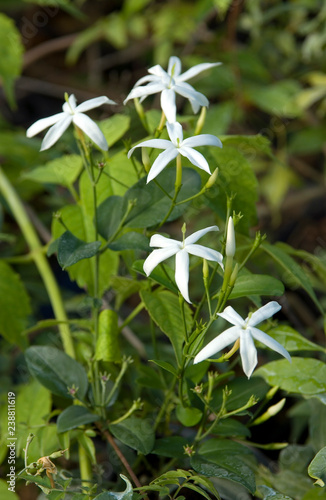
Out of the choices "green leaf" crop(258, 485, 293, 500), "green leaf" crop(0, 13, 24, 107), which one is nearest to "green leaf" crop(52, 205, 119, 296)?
"green leaf" crop(258, 485, 293, 500)

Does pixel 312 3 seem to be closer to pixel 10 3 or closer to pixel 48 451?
pixel 10 3

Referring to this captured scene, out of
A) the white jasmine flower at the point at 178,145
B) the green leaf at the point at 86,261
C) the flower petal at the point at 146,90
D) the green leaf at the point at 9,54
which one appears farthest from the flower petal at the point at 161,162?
the green leaf at the point at 9,54

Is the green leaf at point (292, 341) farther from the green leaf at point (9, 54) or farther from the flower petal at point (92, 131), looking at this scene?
the green leaf at point (9, 54)

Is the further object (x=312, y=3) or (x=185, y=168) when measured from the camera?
(x=312, y=3)

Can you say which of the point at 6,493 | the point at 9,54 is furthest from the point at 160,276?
the point at 9,54

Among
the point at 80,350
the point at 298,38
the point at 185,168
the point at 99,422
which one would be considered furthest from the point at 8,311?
the point at 298,38

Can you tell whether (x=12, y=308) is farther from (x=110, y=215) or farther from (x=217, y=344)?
(x=217, y=344)
